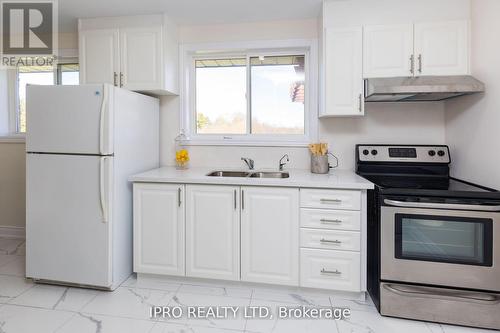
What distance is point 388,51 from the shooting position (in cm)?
224

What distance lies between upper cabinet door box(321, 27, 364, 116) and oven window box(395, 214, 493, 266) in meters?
0.98

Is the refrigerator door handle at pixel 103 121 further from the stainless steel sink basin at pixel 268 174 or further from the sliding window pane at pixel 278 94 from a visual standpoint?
the sliding window pane at pixel 278 94

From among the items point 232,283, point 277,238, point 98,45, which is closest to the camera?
point 277,238

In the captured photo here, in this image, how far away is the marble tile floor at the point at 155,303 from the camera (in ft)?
5.69

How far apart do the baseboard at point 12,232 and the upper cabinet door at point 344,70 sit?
3.66 metres

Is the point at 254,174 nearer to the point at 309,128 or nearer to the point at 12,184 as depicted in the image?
the point at 309,128

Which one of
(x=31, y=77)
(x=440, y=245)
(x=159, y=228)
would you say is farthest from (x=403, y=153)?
(x=31, y=77)

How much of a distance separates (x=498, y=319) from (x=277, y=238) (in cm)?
141

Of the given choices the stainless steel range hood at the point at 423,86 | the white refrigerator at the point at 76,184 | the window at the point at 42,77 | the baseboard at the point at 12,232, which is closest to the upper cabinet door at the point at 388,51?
the stainless steel range hood at the point at 423,86

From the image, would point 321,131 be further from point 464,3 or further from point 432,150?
point 464,3

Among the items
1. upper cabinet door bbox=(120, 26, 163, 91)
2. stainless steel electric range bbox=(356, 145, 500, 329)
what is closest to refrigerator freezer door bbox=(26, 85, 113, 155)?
upper cabinet door bbox=(120, 26, 163, 91)

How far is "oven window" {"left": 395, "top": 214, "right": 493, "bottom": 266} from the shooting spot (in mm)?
1688

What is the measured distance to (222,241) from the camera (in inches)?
85.3

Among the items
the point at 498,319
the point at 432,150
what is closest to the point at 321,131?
the point at 432,150
